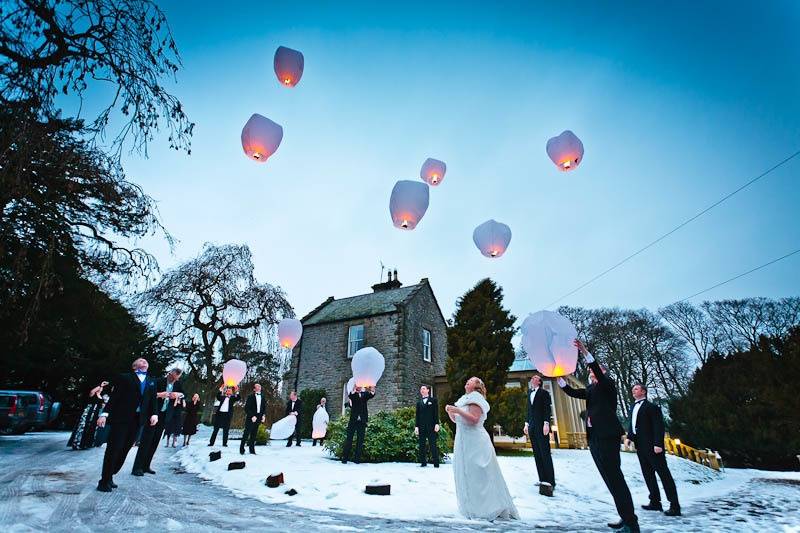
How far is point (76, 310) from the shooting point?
37.4ft

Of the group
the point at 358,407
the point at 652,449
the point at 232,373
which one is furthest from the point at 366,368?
the point at 652,449

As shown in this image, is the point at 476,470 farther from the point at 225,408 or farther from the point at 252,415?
the point at 225,408

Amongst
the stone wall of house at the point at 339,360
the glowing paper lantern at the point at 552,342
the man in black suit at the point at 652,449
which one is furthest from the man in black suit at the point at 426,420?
the stone wall of house at the point at 339,360

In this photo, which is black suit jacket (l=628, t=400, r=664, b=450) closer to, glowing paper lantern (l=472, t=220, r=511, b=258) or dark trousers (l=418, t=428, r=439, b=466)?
glowing paper lantern (l=472, t=220, r=511, b=258)

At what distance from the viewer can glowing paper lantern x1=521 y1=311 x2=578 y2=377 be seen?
5.55 meters

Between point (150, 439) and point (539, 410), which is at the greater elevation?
point (539, 410)

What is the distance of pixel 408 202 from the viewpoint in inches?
285

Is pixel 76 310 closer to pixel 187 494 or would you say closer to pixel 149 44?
pixel 187 494

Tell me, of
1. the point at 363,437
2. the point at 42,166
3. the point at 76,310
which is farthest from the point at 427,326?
the point at 42,166

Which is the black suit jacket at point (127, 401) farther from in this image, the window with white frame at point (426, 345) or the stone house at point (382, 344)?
the window with white frame at point (426, 345)

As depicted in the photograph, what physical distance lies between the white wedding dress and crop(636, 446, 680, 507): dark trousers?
8.61 ft

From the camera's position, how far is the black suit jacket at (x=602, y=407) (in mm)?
4238

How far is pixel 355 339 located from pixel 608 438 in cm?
1739

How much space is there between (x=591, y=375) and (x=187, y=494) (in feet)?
18.3
